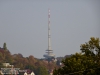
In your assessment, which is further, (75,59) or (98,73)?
(75,59)

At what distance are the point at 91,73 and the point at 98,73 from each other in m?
0.61

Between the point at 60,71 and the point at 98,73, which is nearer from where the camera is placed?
the point at 98,73

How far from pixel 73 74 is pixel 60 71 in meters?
3.04

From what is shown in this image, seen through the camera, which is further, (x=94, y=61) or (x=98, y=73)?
(x=94, y=61)

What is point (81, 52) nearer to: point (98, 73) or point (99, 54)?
point (99, 54)

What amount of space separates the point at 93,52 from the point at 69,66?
3573 millimetres

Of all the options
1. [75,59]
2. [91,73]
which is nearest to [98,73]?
[91,73]

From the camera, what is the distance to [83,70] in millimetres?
59312

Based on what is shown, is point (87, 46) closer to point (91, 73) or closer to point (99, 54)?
point (99, 54)

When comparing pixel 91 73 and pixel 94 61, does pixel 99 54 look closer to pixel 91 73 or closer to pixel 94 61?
pixel 94 61

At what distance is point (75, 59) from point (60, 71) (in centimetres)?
174

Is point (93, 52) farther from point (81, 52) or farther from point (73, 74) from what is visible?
point (73, 74)

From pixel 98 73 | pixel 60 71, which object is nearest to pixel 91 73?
pixel 98 73

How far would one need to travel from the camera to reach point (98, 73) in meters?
57.2
